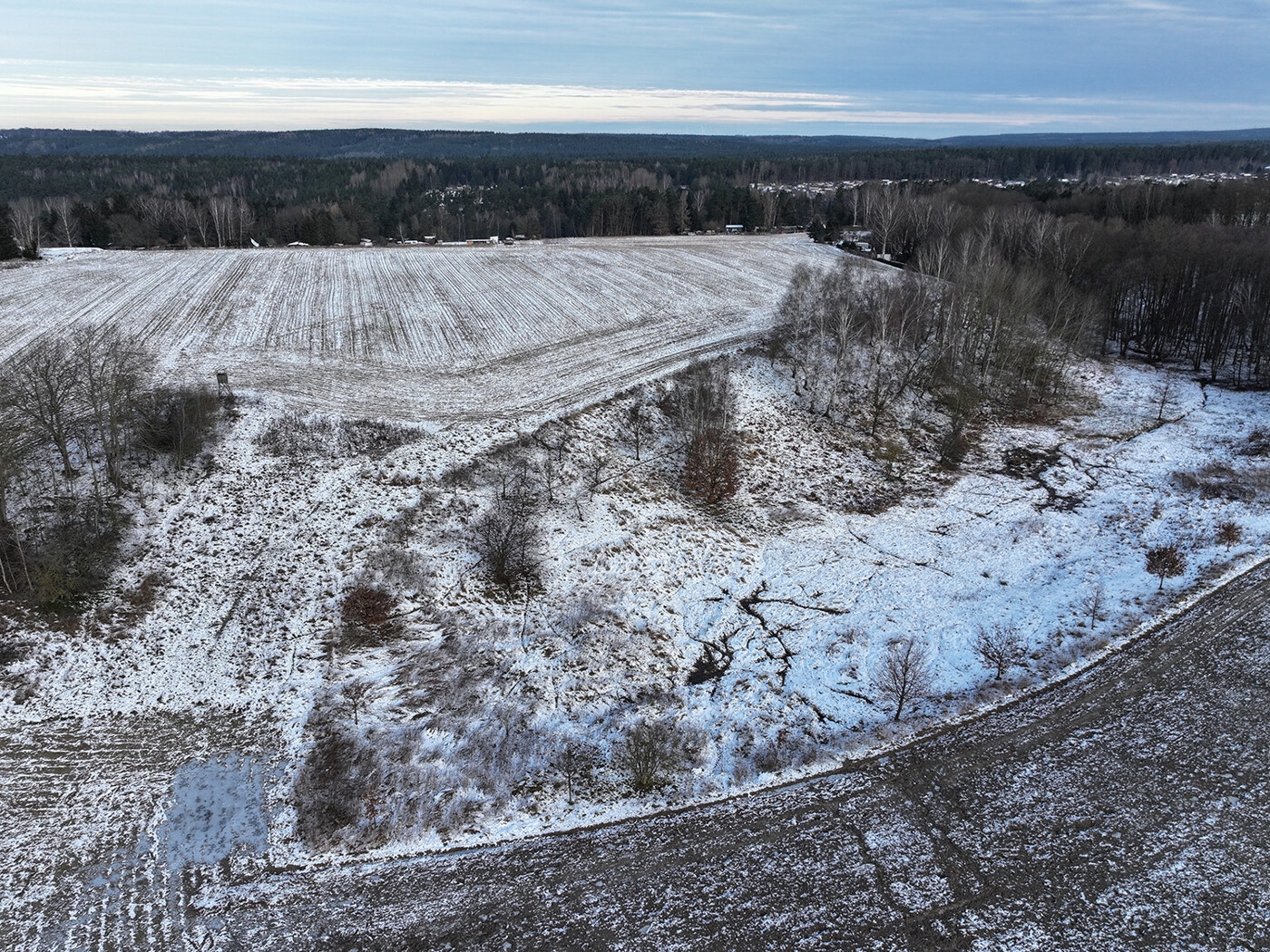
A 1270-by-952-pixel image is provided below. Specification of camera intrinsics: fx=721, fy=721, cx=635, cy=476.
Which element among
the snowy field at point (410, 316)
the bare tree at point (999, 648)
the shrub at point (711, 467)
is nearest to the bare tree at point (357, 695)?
the snowy field at point (410, 316)

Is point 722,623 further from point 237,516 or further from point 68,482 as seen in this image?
point 68,482

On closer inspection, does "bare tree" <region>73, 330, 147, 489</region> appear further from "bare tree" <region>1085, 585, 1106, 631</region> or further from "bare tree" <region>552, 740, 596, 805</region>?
"bare tree" <region>1085, 585, 1106, 631</region>

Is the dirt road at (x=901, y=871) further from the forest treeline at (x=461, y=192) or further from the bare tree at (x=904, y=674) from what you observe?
the forest treeline at (x=461, y=192)

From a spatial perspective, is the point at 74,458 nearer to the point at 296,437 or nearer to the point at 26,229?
the point at 296,437

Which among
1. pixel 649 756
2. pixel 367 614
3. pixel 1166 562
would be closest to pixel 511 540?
pixel 367 614

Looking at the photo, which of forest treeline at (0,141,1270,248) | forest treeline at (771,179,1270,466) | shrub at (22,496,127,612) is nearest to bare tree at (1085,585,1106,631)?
forest treeline at (771,179,1270,466)
